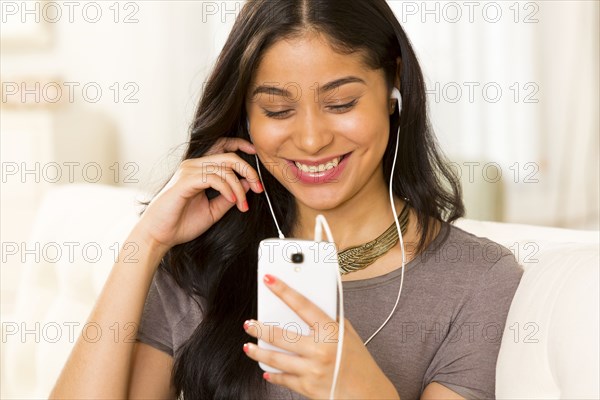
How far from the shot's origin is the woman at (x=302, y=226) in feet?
4.13

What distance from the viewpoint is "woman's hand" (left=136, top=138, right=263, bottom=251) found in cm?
137

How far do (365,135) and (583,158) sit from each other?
2290mm

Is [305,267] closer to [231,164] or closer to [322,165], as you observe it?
[322,165]

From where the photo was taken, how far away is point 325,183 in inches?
51.9

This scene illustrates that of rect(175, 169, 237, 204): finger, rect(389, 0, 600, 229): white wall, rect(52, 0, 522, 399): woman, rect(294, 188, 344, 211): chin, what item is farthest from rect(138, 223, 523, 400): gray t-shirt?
rect(389, 0, 600, 229): white wall

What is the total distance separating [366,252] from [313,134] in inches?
10.0

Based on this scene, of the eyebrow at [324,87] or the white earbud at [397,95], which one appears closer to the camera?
the eyebrow at [324,87]

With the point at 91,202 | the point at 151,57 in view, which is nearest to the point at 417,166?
the point at 91,202

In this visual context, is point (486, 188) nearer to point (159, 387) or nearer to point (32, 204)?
point (32, 204)

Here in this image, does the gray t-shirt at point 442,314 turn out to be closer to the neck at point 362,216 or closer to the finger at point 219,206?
the neck at point 362,216

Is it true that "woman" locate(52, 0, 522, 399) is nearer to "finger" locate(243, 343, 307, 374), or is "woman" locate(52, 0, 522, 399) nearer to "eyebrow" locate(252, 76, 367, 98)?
"eyebrow" locate(252, 76, 367, 98)

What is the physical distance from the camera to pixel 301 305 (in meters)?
1.06

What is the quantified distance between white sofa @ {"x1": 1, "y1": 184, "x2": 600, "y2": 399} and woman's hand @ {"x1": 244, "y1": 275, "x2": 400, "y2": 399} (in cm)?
21

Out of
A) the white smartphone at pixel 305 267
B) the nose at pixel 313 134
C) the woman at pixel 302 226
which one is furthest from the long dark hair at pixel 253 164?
the white smartphone at pixel 305 267
